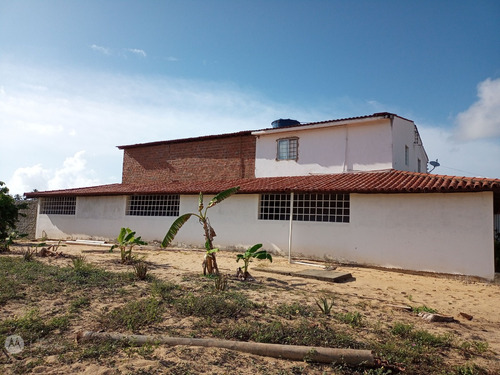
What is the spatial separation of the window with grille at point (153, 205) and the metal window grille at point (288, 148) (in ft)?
18.7

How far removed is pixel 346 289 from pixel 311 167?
29.0 ft

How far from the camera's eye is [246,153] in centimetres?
1866

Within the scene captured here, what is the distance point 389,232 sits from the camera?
11914 mm

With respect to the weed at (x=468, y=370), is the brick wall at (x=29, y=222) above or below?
above

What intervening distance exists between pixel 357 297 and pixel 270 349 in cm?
386

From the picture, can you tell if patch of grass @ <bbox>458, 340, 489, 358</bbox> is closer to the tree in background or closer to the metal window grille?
the metal window grille

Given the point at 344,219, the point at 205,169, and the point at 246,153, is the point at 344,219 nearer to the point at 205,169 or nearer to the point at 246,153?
the point at 246,153

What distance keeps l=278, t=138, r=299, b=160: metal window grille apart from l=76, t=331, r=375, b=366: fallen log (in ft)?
43.6

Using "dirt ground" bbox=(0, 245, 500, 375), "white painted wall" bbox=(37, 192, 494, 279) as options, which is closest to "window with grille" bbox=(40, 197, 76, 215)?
"white painted wall" bbox=(37, 192, 494, 279)

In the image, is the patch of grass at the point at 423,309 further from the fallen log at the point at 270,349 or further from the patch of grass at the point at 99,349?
the patch of grass at the point at 99,349

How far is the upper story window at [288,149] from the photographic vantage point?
682 inches

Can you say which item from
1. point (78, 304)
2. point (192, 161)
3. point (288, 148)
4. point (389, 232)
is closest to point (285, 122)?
point (288, 148)

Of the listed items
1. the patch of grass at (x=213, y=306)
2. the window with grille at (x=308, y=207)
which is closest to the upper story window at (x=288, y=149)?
the window with grille at (x=308, y=207)

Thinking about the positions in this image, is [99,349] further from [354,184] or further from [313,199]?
[313,199]
